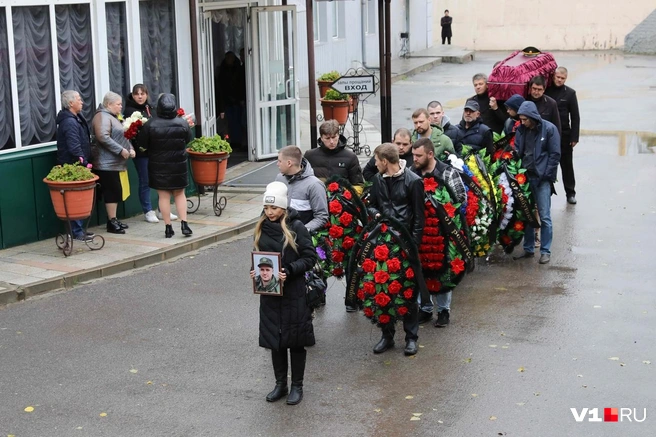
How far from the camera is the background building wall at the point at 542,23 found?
48.9 meters

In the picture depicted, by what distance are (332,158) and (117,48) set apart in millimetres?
5785

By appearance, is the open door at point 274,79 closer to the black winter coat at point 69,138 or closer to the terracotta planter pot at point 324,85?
the terracotta planter pot at point 324,85

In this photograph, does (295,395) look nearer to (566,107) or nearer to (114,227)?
(114,227)

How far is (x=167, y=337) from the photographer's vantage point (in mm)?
9789

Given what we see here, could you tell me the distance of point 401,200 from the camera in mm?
9203

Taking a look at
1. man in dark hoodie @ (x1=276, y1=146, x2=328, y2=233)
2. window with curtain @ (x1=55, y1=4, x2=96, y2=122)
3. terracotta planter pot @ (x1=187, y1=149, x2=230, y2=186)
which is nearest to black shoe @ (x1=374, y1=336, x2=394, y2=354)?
man in dark hoodie @ (x1=276, y1=146, x2=328, y2=233)

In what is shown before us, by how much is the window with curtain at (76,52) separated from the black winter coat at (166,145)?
151 centimetres

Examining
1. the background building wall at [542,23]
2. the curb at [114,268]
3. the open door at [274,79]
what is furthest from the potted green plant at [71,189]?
the background building wall at [542,23]

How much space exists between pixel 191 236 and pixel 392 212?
4867 millimetres

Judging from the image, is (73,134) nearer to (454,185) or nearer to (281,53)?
(454,185)

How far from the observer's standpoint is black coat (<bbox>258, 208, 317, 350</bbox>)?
26.0ft

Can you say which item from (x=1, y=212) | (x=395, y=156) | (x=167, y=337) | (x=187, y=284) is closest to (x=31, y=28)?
(x=1, y=212)

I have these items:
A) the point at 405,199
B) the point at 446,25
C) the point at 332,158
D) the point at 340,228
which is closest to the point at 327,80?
the point at 332,158

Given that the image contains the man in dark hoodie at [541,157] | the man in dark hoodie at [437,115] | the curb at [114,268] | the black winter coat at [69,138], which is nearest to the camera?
the curb at [114,268]
